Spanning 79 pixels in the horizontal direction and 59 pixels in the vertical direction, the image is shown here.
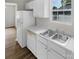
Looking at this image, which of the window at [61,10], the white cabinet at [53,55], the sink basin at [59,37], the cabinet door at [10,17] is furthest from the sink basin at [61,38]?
the cabinet door at [10,17]

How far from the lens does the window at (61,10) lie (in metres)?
2.61

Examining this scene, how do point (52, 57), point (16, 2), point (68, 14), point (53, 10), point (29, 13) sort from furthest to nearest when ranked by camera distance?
point (16, 2)
point (29, 13)
point (53, 10)
point (68, 14)
point (52, 57)

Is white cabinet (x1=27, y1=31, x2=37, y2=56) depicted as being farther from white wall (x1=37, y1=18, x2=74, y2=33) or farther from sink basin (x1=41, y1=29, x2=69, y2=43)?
sink basin (x1=41, y1=29, x2=69, y2=43)

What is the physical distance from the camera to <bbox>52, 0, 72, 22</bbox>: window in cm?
261

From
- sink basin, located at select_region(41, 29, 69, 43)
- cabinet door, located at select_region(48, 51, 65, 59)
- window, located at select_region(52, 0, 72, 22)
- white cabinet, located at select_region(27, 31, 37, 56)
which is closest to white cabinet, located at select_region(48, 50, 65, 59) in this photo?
cabinet door, located at select_region(48, 51, 65, 59)

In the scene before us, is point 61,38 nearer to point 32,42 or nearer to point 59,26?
point 59,26

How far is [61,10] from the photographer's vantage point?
295 centimetres

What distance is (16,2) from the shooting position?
6.53m

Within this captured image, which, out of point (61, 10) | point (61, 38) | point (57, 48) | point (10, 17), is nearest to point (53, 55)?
point (57, 48)
